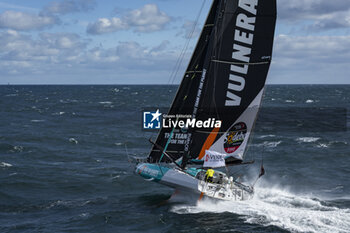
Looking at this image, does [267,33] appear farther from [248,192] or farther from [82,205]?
[82,205]

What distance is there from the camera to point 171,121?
90.3 ft

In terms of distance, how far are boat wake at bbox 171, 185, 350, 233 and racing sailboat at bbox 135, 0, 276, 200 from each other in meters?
0.92

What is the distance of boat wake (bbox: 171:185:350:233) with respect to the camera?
23.9 meters

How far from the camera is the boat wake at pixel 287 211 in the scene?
23.9 metres

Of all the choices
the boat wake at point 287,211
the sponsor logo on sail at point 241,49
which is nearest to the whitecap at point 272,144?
the boat wake at point 287,211

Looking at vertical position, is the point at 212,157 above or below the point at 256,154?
above

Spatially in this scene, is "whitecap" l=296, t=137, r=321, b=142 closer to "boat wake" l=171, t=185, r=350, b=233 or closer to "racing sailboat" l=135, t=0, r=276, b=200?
"boat wake" l=171, t=185, r=350, b=233

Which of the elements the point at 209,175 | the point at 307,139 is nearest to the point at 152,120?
the point at 209,175

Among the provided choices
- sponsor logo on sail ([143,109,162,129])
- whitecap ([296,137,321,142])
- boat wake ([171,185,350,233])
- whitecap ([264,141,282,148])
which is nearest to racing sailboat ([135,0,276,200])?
sponsor logo on sail ([143,109,162,129])

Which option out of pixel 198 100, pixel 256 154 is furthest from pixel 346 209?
pixel 256 154

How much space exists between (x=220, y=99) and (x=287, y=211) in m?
7.81

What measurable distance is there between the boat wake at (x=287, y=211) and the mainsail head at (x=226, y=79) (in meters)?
2.93

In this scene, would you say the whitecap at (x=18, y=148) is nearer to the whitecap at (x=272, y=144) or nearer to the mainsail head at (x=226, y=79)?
the mainsail head at (x=226, y=79)

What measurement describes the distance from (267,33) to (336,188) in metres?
15.2
